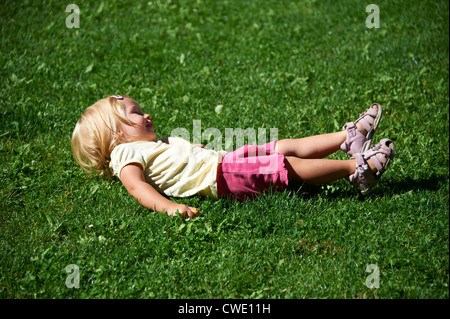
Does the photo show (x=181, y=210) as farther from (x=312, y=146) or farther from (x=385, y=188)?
(x=385, y=188)

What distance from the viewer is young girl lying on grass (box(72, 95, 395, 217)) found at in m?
3.75

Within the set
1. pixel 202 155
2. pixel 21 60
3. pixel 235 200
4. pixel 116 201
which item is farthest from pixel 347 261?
pixel 21 60

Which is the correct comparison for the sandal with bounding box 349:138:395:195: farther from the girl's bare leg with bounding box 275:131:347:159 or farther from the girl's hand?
the girl's hand

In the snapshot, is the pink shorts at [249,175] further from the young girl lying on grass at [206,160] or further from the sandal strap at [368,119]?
the sandal strap at [368,119]

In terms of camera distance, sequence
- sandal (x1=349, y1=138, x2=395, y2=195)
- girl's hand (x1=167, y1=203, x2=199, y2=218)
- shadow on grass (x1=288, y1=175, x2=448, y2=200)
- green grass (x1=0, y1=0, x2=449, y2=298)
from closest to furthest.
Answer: green grass (x1=0, y1=0, x2=449, y2=298) → girl's hand (x1=167, y1=203, x2=199, y2=218) → sandal (x1=349, y1=138, x2=395, y2=195) → shadow on grass (x1=288, y1=175, x2=448, y2=200)

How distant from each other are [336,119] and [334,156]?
675 mm

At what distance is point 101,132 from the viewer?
12.9 ft

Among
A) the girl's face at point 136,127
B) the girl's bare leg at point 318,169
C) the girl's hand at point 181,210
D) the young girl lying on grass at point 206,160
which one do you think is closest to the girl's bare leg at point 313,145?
the young girl lying on grass at point 206,160

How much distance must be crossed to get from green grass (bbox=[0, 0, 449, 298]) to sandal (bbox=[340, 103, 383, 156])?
0.98 feet

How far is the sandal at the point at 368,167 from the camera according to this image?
3740 millimetres

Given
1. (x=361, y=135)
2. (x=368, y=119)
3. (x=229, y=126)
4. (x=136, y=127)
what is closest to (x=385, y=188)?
(x=361, y=135)

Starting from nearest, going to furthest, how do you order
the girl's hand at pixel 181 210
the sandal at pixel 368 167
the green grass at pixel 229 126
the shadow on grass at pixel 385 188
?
the green grass at pixel 229 126 < the girl's hand at pixel 181 210 < the sandal at pixel 368 167 < the shadow on grass at pixel 385 188

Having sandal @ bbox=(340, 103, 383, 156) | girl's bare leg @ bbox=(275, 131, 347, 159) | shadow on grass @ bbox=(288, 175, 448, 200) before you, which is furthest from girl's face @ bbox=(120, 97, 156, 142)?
sandal @ bbox=(340, 103, 383, 156)

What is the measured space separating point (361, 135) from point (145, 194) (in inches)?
70.7
